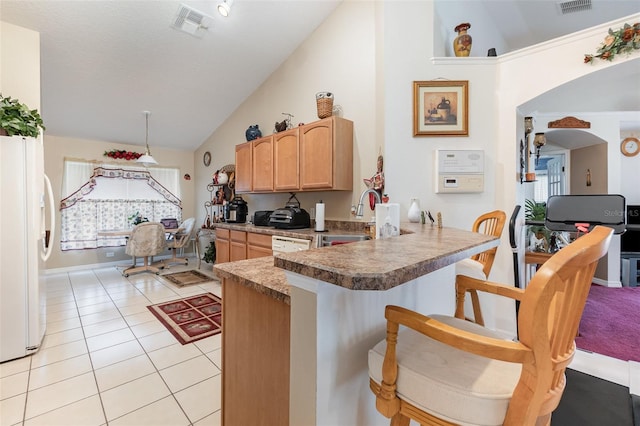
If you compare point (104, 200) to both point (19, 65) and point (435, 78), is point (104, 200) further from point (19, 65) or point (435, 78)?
point (435, 78)

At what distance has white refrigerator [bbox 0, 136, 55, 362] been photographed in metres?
2.13

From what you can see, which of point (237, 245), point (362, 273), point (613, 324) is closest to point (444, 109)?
point (362, 273)

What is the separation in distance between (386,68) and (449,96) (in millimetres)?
641

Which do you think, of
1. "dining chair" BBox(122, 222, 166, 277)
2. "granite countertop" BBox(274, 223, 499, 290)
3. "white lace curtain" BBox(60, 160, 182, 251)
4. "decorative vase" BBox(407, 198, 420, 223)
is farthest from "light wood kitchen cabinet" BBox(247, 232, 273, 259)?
"white lace curtain" BBox(60, 160, 182, 251)

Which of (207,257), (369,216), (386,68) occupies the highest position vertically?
(386,68)

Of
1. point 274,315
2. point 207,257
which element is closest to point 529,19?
point 274,315

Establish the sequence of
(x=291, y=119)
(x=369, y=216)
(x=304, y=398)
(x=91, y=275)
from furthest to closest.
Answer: (x=91, y=275)
(x=291, y=119)
(x=369, y=216)
(x=304, y=398)

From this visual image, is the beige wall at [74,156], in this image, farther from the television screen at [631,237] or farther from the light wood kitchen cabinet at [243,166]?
the television screen at [631,237]

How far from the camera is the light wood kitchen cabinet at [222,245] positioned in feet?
13.7

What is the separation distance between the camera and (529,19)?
11.5 ft

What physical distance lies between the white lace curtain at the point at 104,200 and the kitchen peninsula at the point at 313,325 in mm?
5254

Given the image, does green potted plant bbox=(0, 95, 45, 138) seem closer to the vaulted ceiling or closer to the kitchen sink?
the vaulted ceiling

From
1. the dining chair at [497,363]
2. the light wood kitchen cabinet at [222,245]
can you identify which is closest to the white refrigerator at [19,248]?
the light wood kitchen cabinet at [222,245]

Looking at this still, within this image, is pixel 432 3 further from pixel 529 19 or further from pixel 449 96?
pixel 529 19
